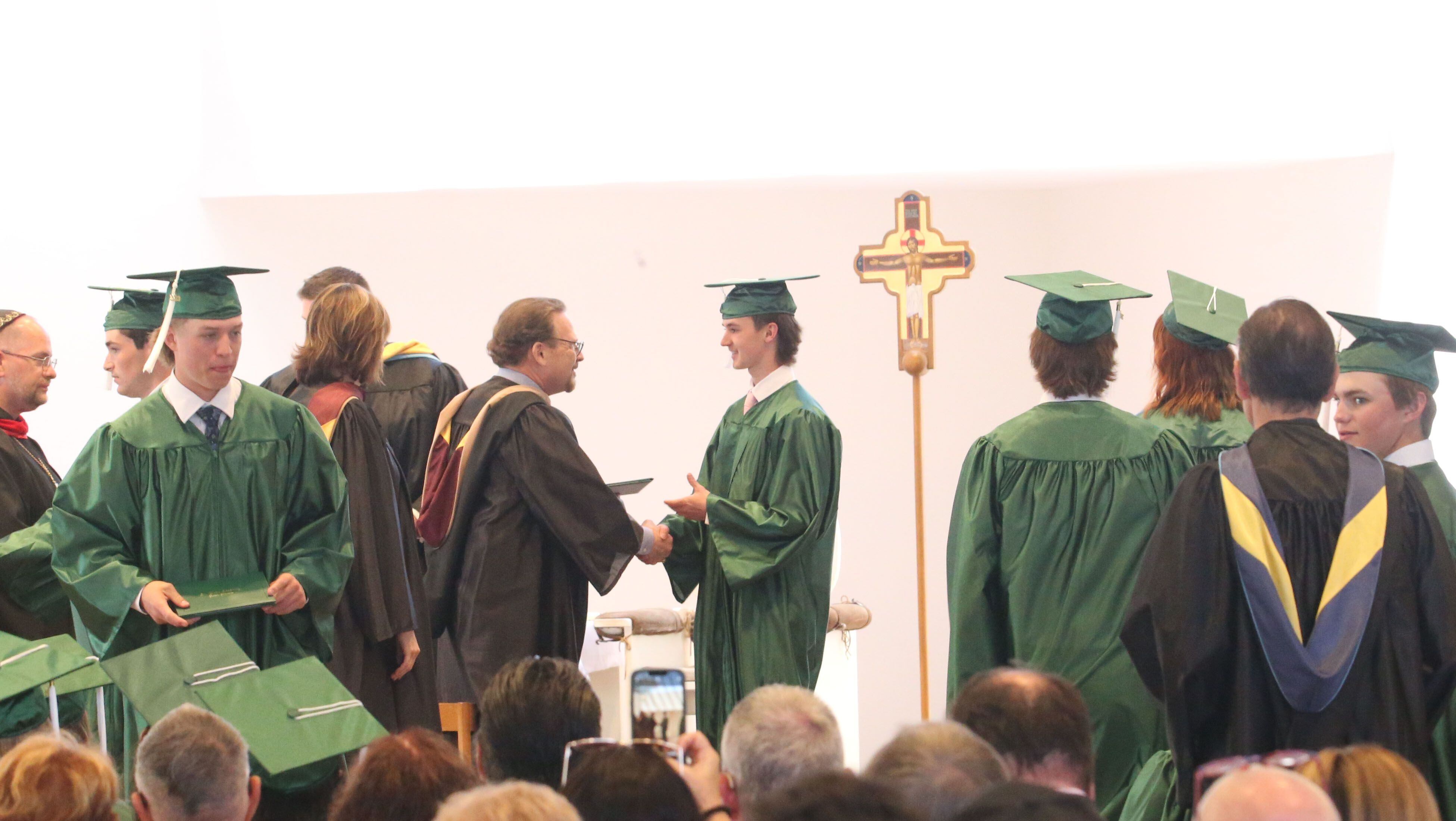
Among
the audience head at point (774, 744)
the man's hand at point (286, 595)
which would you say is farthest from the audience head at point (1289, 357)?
the man's hand at point (286, 595)

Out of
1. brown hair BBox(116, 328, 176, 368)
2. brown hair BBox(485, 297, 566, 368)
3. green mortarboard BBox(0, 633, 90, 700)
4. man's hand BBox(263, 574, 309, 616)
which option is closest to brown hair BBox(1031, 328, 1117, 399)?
brown hair BBox(485, 297, 566, 368)

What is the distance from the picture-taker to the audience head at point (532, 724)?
2.87 m

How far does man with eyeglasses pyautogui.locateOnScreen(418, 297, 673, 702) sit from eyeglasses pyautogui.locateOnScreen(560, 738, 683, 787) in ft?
6.72

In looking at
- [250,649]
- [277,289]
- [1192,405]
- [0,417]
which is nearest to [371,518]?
A: [250,649]

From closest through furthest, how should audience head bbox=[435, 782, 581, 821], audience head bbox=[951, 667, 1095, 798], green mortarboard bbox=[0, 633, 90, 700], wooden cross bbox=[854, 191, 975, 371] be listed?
audience head bbox=[435, 782, 581, 821], audience head bbox=[951, 667, 1095, 798], green mortarboard bbox=[0, 633, 90, 700], wooden cross bbox=[854, 191, 975, 371]

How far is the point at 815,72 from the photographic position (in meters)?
7.64

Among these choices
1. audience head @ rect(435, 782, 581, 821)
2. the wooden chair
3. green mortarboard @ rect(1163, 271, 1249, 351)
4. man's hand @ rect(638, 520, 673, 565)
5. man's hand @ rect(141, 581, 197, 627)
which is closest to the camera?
audience head @ rect(435, 782, 581, 821)

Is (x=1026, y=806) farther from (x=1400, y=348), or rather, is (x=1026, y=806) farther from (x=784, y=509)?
(x=784, y=509)

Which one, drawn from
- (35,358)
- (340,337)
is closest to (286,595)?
(340,337)

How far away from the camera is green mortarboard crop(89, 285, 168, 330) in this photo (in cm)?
479

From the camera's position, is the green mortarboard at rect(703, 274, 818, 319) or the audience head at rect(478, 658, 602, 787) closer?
the audience head at rect(478, 658, 602, 787)

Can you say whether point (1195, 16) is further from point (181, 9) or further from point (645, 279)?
point (181, 9)

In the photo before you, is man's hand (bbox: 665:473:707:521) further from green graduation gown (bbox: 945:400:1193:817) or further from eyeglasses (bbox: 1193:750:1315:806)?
eyeglasses (bbox: 1193:750:1315:806)

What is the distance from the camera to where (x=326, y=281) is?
5.95 m
